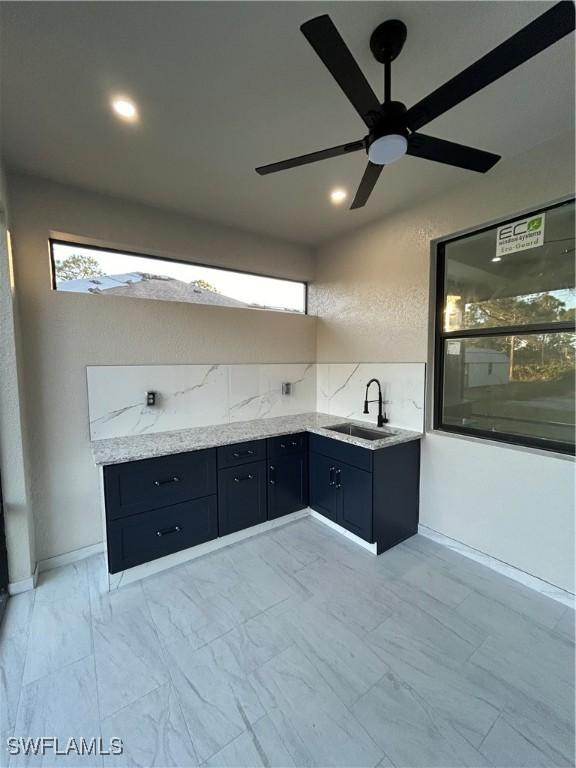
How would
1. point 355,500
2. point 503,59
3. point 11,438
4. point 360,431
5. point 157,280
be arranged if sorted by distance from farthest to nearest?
1. point 360,431
2. point 157,280
3. point 355,500
4. point 11,438
5. point 503,59

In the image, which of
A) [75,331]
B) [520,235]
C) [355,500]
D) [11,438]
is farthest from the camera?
[355,500]

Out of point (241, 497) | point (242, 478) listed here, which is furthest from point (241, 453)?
point (241, 497)

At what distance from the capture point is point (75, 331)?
224 centimetres

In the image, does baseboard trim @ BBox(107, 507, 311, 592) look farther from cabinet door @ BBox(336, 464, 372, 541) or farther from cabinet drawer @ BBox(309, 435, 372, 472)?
cabinet drawer @ BBox(309, 435, 372, 472)

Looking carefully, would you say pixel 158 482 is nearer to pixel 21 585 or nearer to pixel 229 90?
pixel 21 585

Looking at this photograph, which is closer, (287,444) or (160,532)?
(160,532)

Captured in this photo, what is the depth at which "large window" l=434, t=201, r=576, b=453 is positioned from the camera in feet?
6.16

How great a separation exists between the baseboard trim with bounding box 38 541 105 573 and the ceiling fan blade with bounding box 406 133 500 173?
321cm

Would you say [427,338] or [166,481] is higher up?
[427,338]

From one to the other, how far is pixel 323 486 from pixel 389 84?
8.38ft

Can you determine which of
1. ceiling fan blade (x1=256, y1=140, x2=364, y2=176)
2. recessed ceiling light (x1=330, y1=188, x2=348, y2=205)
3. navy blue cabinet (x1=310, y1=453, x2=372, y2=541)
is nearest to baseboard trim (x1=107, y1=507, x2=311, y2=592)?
navy blue cabinet (x1=310, y1=453, x2=372, y2=541)

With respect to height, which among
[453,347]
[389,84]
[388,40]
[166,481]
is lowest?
[166,481]

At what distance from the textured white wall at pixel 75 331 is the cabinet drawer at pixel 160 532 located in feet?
1.80

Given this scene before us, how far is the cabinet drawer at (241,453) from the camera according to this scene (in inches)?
91.8
